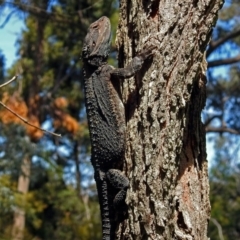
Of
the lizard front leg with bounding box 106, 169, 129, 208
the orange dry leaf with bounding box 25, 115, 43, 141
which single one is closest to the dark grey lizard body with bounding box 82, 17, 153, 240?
the lizard front leg with bounding box 106, 169, 129, 208

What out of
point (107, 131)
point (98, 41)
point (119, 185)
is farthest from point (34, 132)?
point (119, 185)

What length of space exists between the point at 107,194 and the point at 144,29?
98 cm

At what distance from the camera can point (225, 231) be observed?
741 inches

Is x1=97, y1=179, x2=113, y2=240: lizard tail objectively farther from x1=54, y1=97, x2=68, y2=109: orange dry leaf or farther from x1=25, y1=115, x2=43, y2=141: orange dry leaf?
x1=54, y1=97, x2=68, y2=109: orange dry leaf

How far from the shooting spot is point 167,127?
3.96 metres

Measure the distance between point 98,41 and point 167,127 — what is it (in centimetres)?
103

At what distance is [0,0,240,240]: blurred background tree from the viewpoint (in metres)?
14.7

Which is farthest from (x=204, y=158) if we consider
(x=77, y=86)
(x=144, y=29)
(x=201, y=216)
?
(x=77, y=86)

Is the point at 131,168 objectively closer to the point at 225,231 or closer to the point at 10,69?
the point at 225,231

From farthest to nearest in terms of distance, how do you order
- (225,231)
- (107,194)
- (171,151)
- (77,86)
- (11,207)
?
(77,86) → (225,231) → (11,207) → (107,194) → (171,151)

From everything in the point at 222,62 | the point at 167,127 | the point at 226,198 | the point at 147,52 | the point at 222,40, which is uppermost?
the point at 222,40

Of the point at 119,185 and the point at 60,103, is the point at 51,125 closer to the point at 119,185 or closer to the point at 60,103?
the point at 60,103

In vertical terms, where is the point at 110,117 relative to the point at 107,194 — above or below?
above

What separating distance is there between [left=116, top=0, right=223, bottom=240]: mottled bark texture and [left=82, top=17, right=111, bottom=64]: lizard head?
18.4 inches
